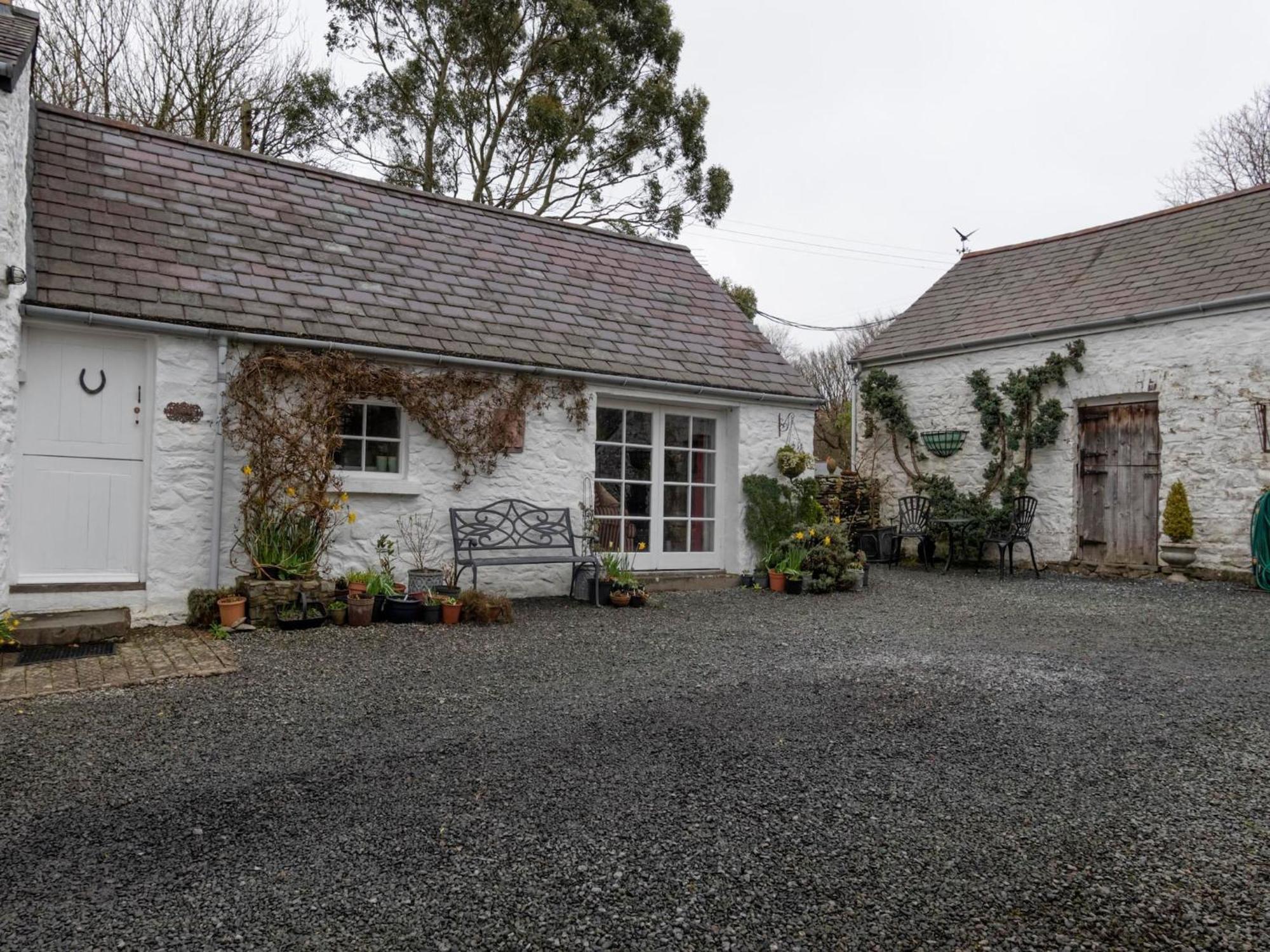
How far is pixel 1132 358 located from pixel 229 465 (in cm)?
1051

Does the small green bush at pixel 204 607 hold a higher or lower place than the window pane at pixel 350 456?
lower

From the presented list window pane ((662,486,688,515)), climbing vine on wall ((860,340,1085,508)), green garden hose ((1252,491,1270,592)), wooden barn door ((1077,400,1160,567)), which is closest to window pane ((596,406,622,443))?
window pane ((662,486,688,515))

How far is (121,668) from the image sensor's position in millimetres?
4730

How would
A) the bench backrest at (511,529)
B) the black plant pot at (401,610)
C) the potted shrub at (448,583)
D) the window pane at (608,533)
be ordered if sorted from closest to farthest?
the black plant pot at (401,610) < the potted shrub at (448,583) < the bench backrest at (511,529) < the window pane at (608,533)

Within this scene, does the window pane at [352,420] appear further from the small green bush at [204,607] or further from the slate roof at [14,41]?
the slate roof at [14,41]

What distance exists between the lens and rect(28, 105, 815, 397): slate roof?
647 centimetres

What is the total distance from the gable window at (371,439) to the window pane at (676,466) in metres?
3.03

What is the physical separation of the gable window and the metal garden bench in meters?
0.76

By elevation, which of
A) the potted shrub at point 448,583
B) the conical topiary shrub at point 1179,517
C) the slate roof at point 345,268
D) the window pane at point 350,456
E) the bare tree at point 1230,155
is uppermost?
the bare tree at point 1230,155

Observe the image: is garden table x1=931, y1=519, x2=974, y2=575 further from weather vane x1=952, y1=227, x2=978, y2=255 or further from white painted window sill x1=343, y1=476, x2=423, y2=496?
white painted window sill x1=343, y1=476, x2=423, y2=496

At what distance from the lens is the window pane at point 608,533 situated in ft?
27.8

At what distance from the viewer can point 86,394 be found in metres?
6.07

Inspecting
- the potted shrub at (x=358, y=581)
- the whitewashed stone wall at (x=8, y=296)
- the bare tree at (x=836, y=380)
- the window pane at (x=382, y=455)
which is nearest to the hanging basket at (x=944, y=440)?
the bare tree at (x=836, y=380)

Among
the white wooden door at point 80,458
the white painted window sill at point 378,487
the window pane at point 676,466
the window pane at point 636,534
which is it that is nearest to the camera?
the white wooden door at point 80,458
